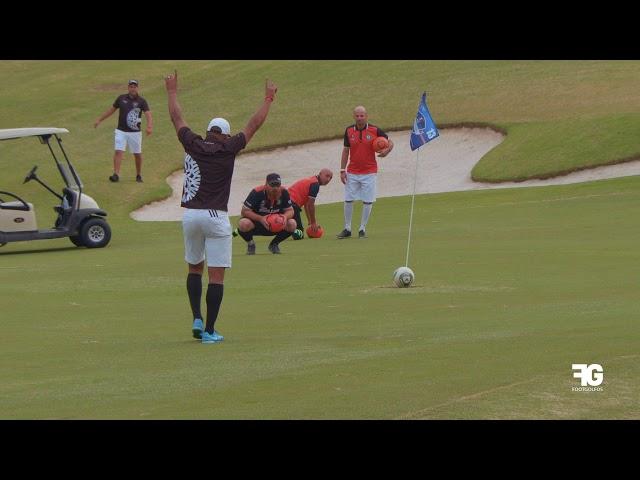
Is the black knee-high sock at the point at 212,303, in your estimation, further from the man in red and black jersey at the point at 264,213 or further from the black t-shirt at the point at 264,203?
the black t-shirt at the point at 264,203

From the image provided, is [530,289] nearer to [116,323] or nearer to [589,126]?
[116,323]

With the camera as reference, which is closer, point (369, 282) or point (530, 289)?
point (530, 289)

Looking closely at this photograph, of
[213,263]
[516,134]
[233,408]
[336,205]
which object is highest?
[516,134]

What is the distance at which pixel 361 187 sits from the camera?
2569 cm

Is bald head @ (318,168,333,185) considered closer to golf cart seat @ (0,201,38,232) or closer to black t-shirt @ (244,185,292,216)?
black t-shirt @ (244,185,292,216)

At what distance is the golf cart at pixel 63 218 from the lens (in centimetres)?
2432

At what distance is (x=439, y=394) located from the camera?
31.3 ft

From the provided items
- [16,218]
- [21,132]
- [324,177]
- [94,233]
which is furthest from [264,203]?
[21,132]

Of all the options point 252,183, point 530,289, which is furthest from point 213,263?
point 252,183

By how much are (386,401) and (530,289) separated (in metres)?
6.92

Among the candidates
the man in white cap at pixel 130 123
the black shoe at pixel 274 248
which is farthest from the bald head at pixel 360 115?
the man in white cap at pixel 130 123

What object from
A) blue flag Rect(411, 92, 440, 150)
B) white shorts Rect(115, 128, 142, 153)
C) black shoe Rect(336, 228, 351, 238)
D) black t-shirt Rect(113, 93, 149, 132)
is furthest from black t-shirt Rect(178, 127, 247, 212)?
white shorts Rect(115, 128, 142, 153)

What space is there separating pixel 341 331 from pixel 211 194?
6.09ft

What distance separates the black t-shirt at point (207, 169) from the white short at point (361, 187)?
12998 millimetres
